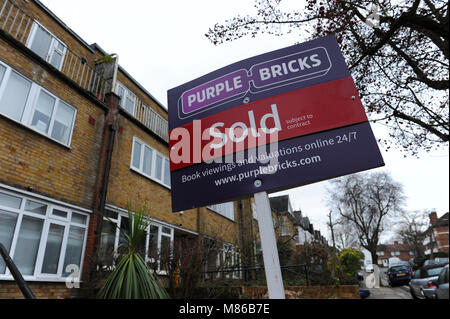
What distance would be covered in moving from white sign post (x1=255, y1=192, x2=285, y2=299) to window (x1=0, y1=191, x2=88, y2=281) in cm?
589

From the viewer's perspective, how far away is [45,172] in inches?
267

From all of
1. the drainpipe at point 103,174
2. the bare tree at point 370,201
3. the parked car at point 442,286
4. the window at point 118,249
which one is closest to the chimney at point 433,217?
the bare tree at point 370,201

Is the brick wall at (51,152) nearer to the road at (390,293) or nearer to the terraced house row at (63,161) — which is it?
the terraced house row at (63,161)

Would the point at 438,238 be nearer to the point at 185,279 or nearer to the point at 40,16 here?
the point at 185,279

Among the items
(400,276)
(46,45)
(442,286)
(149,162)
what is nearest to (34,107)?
(46,45)

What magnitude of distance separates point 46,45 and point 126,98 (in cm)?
327

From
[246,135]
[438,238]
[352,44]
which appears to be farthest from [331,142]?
[438,238]

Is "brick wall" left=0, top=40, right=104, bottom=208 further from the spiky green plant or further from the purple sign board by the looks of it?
the purple sign board

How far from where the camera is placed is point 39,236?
647 cm

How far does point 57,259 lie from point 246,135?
6618 millimetres

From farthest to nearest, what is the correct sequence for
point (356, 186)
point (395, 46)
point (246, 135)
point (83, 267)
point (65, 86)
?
1. point (356, 186)
2. point (65, 86)
3. point (83, 267)
4. point (395, 46)
5. point (246, 135)

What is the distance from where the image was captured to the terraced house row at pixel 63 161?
20.3ft

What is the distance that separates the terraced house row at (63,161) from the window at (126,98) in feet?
0.20
